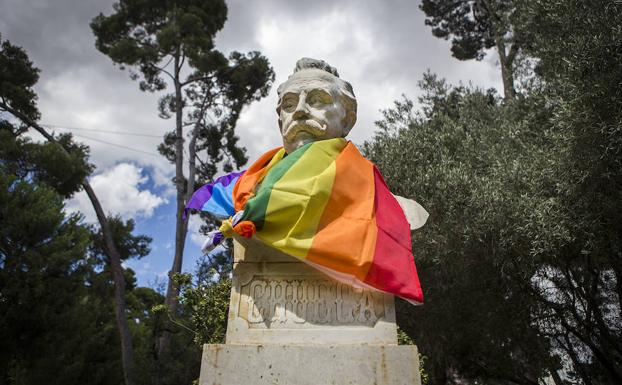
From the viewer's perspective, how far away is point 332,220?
2650mm

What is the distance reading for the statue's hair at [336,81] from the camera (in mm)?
3205

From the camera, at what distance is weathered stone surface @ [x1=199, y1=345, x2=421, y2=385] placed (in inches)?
86.2

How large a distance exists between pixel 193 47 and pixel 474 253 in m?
11.2

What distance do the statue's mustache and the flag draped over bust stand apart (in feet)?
0.35

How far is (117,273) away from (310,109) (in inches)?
423

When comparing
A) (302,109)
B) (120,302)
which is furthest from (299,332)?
(120,302)

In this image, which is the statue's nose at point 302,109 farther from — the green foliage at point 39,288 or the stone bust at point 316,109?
the green foliage at point 39,288

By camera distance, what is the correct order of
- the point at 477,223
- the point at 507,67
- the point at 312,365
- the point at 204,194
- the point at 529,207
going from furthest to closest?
the point at 507,67 → the point at 477,223 → the point at 529,207 → the point at 204,194 → the point at 312,365

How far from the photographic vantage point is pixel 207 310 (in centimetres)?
583

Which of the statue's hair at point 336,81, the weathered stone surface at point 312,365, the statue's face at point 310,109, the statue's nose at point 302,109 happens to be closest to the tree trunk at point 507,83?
the statue's hair at point 336,81

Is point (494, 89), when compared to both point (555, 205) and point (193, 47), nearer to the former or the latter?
point (555, 205)

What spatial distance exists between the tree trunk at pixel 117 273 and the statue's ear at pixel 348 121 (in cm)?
915

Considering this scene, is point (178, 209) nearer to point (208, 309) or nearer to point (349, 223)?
point (208, 309)

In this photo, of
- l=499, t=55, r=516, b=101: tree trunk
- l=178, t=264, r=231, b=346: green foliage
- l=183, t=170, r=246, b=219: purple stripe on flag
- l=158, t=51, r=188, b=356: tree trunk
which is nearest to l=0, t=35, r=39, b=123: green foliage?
l=158, t=51, r=188, b=356: tree trunk
